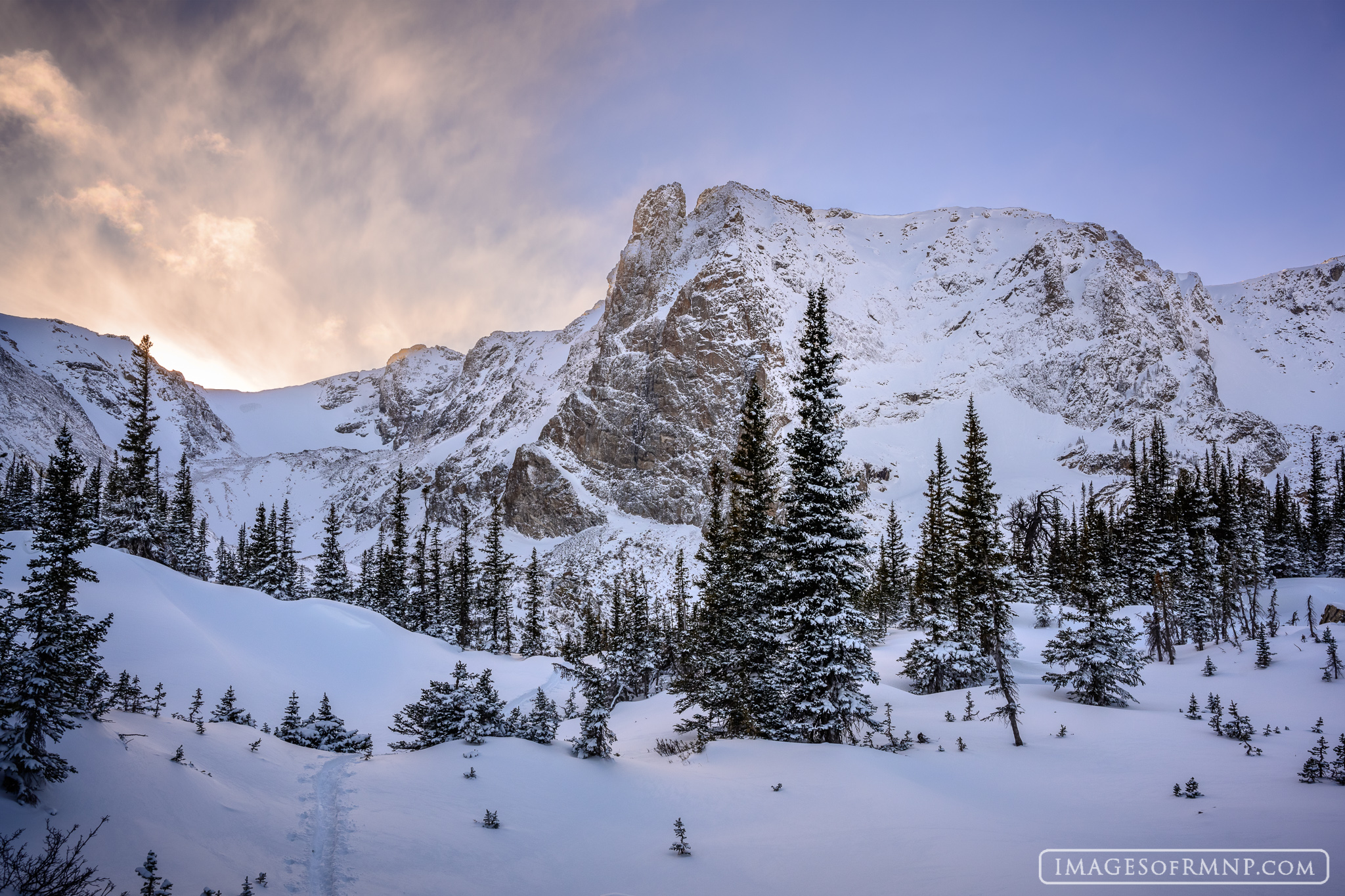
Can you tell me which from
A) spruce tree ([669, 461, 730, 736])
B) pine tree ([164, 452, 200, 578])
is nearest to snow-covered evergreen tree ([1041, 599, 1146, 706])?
spruce tree ([669, 461, 730, 736])

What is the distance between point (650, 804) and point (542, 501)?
121923mm

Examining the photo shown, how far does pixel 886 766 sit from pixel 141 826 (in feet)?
42.2

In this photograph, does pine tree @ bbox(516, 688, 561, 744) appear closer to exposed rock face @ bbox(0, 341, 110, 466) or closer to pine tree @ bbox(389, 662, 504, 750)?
pine tree @ bbox(389, 662, 504, 750)

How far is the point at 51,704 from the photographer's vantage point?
715cm

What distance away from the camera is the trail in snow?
693 centimetres

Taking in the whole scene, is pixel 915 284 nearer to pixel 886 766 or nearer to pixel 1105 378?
pixel 1105 378

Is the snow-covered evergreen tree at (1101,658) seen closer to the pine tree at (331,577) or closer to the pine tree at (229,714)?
the pine tree at (229,714)

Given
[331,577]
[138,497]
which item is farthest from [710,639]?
[331,577]

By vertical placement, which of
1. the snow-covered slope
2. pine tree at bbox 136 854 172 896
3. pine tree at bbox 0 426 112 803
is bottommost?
pine tree at bbox 136 854 172 896

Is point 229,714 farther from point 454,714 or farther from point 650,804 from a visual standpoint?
point 650,804

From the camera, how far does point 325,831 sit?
825cm

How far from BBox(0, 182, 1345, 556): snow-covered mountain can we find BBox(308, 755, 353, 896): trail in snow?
326ft

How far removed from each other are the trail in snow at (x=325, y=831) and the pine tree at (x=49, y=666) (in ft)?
10.2

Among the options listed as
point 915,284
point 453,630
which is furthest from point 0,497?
point 915,284
